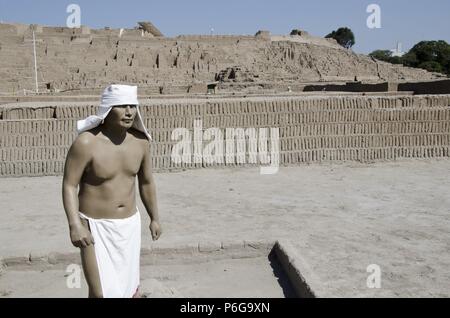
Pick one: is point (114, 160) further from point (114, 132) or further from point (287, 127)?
point (287, 127)

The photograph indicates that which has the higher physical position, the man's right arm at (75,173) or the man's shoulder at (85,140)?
the man's shoulder at (85,140)

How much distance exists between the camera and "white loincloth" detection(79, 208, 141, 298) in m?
2.76

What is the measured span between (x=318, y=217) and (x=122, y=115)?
320 centimetres

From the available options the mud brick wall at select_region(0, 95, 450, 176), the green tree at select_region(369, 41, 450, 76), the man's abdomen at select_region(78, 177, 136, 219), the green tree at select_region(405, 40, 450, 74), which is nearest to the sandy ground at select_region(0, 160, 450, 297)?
the mud brick wall at select_region(0, 95, 450, 176)

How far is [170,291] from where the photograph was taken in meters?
3.53

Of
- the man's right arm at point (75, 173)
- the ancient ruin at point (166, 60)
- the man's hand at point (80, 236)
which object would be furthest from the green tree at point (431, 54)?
the man's hand at point (80, 236)

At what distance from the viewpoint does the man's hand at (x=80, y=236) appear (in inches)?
104

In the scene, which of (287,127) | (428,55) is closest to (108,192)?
(287,127)

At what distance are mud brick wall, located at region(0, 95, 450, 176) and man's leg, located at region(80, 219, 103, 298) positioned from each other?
220 inches

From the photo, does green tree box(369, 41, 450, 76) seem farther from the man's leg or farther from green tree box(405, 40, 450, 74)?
the man's leg

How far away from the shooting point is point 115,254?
2799 mm

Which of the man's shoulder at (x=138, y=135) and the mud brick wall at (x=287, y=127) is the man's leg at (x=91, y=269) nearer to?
the man's shoulder at (x=138, y=135)

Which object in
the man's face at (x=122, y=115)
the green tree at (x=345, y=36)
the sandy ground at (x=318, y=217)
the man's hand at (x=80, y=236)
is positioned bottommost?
the sandy ground at (x=318, y=217)

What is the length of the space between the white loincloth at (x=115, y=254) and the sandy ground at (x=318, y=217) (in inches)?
50.2
